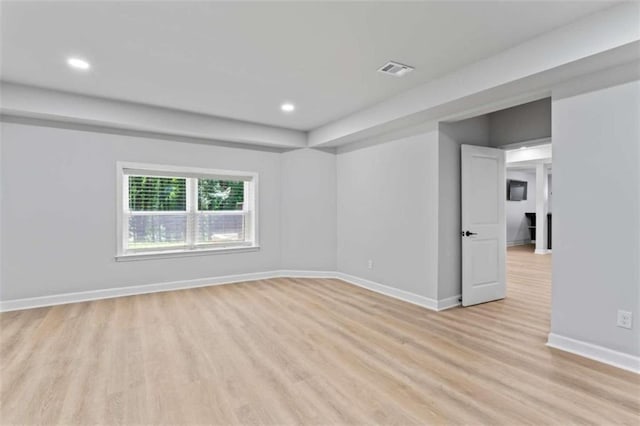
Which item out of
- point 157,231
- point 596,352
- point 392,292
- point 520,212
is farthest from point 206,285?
point 520,212

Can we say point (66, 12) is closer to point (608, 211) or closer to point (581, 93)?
point (581, 93)

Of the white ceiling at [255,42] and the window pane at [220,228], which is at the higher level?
the white ceiling at [255,42]

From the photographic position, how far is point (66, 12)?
7.75 ft

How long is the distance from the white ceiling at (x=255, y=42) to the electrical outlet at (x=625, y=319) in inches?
89.5

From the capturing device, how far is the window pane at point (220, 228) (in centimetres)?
543

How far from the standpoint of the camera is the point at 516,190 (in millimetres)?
11055

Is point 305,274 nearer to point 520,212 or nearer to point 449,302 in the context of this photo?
point 449,302

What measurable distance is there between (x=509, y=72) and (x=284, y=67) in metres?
2.07

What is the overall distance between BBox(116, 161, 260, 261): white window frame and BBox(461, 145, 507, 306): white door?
3.42 metres

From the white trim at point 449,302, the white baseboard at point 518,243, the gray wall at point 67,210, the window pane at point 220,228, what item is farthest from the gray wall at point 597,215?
the white baseboard at point 518,243

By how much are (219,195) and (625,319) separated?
5.23 metres

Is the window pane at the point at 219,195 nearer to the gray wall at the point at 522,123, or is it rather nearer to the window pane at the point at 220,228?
the window pane at the point at 220,228

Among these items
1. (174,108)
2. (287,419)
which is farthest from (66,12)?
(287,419)

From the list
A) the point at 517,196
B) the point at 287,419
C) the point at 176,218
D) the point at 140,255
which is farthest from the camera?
the point at 517,196
